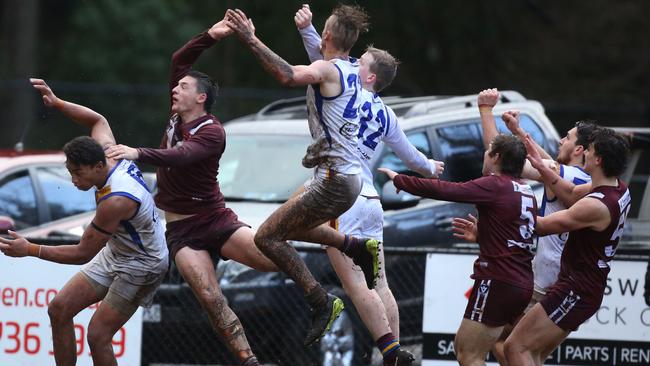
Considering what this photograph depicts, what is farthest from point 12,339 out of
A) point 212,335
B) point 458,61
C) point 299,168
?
point 458,61

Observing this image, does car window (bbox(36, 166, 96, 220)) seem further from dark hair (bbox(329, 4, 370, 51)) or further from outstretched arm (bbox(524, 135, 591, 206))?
outstretched arm (bbox(524, 135, 591, 206))

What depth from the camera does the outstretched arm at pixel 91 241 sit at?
7816 mm

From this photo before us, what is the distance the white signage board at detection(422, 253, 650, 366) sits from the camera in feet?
32.3

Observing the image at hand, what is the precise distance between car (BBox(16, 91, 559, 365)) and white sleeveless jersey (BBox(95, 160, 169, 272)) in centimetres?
189

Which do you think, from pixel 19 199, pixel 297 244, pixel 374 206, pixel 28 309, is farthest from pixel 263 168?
pixel 374 206

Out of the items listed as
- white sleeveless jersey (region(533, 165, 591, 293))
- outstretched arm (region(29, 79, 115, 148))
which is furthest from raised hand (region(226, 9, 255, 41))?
white sleeveless jersey (region(533, 165, 591, 293))

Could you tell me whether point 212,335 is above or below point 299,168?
below

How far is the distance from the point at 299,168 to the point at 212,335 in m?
1.82

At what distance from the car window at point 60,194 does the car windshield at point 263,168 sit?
147 centimetres

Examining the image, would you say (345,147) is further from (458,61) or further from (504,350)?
(458,61)

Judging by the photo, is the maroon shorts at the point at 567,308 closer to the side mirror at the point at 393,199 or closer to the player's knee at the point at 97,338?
the side mirror at the point at 393,199

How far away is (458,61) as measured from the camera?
2553cm

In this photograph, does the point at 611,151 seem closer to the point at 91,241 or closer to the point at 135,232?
the point at 135,232

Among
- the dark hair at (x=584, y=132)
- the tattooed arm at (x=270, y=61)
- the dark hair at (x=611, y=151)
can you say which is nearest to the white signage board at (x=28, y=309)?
the tattooed arm at (x=270, y=61)
